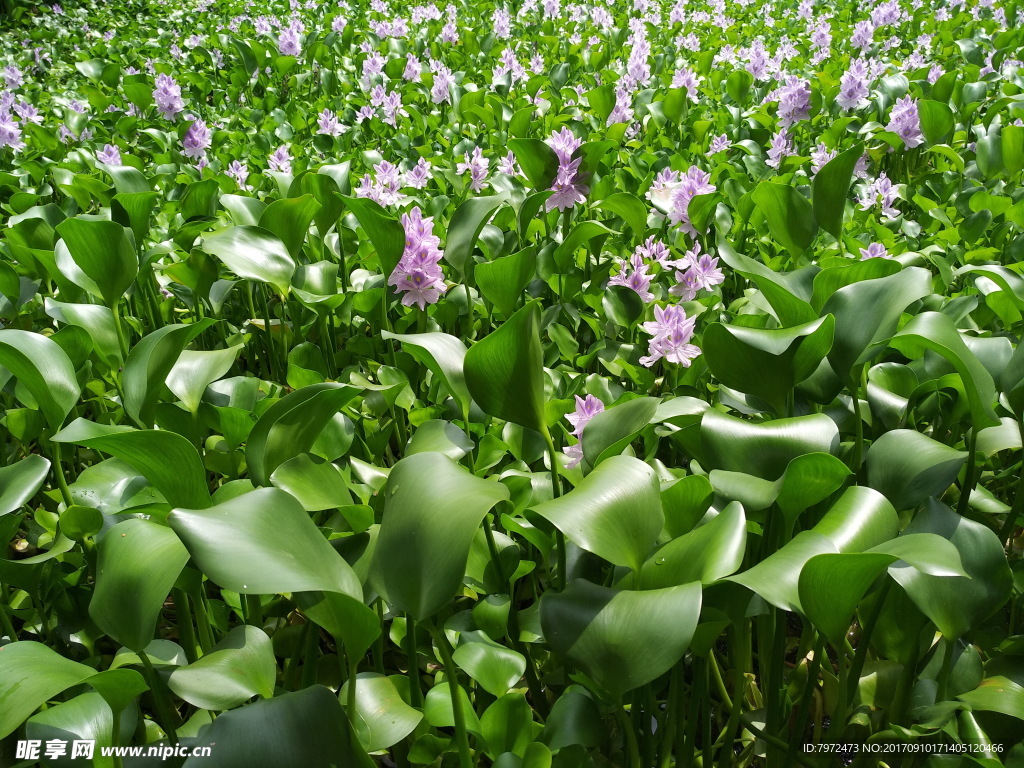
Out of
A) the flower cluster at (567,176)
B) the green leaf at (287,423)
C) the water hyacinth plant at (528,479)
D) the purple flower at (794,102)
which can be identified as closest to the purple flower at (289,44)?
the water hyacinth plant at (528,479)

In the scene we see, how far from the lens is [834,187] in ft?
5.47

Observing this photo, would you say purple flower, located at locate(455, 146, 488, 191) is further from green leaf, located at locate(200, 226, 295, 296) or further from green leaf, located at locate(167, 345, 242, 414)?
green leaf, located at locate(167, 345, 242, 414)

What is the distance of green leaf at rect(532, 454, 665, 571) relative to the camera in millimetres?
845

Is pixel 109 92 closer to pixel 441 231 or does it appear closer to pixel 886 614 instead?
pixel 441 231

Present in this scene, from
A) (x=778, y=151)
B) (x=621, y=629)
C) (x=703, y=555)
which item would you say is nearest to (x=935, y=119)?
(x=778, y=151)

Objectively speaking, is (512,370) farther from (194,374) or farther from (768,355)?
(194,374)

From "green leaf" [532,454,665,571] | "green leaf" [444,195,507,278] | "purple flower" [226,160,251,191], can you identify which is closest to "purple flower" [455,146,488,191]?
"purple flower" [226,160,251,191]

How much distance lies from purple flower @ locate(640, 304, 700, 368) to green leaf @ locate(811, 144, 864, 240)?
1.22 ft

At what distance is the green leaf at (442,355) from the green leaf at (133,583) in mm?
419

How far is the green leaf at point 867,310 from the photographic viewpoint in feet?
3.71

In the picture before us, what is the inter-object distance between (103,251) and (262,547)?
3.59 ft

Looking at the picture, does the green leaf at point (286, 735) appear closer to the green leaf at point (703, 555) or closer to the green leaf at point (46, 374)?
the green leaf at point (703, 555)

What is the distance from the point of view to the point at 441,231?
2408mm

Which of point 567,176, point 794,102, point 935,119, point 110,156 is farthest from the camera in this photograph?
point 794,102
